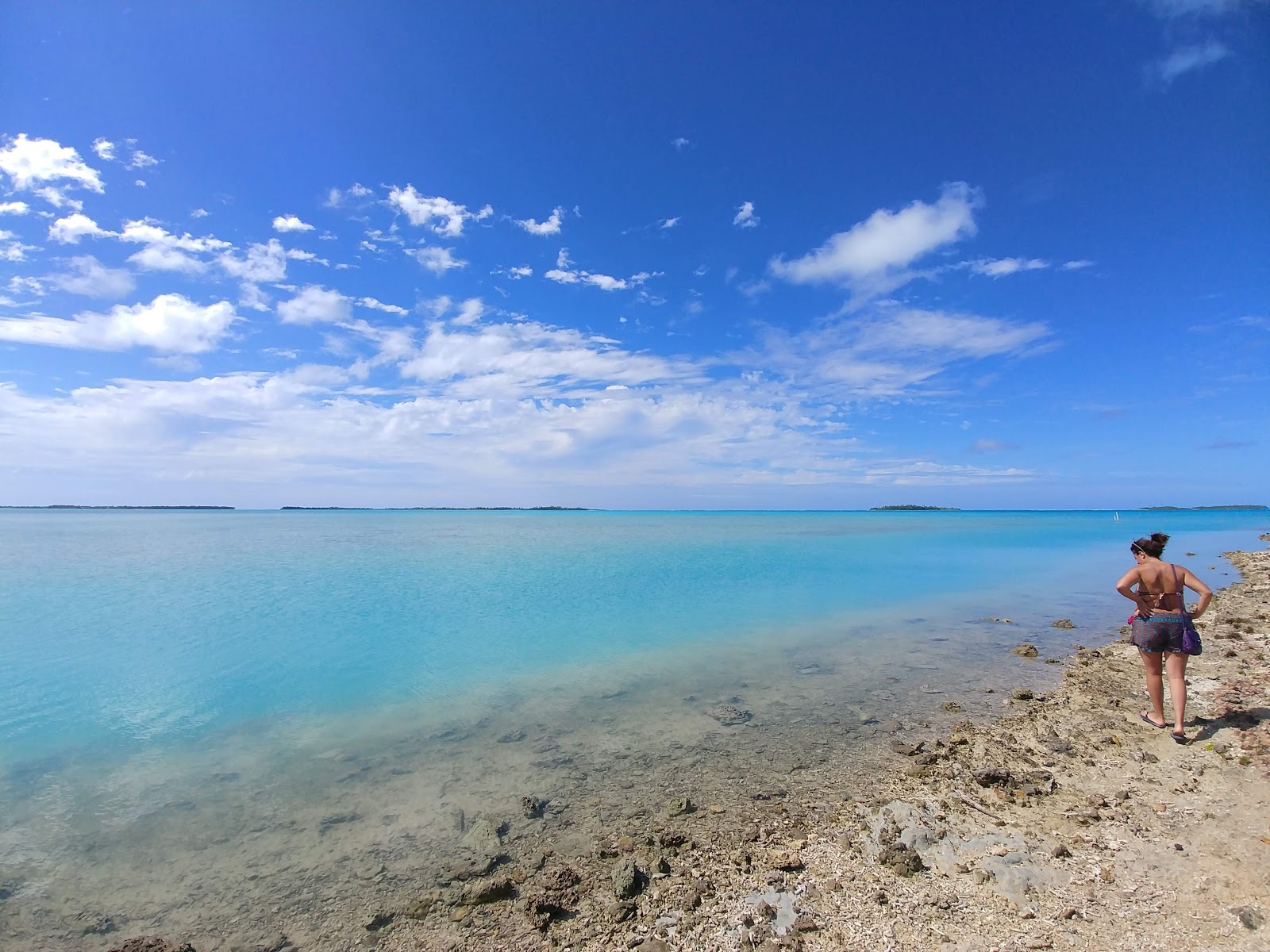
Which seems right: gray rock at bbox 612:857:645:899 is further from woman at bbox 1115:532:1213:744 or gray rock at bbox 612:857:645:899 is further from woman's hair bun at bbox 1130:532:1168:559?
woman's hair bun at bbox 1130:532:1168:559

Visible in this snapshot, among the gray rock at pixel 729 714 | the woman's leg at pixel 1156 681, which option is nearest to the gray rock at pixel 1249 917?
the woman's leg at pixel 1156 681

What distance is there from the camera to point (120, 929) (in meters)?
4.84

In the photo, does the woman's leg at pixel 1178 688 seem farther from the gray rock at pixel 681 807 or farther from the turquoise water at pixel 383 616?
the turquoise water at pixel 383 616

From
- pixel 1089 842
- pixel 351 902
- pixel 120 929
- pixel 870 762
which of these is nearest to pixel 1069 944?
pixel 1089 842

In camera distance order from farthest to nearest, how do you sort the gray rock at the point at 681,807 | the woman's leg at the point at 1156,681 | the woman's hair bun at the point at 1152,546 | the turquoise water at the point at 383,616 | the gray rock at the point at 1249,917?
the turquoise water at the point at 383,616 → the woman's leg at the point at 1156,681 → the woman's hair bun at the point at 1152,546 → the gray rock at the point at 681,807 → the gray rock at the point at 1249,917

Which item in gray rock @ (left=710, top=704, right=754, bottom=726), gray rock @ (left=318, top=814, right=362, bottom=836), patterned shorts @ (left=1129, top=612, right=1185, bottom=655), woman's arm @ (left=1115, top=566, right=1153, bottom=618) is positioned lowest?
gray rock @ (left=318, top=814, right=362, bottom=836)

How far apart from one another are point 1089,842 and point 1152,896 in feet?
2.82

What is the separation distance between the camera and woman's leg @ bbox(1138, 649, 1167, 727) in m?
7.54

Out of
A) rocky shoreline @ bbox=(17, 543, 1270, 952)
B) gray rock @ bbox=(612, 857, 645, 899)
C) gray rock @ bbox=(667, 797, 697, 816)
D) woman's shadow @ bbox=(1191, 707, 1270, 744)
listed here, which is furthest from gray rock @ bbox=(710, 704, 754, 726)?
woman's shadow @ bbox=(1191, 707, 1270, 744)

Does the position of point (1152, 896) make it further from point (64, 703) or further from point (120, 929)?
point (64, 703)

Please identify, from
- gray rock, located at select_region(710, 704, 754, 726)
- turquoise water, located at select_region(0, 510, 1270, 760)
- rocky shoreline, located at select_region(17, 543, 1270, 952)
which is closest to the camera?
rocky shoreline, located at select_region(17, 543, 1270, 952)

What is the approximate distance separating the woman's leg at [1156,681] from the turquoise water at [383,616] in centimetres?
763

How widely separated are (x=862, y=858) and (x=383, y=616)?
18139mm

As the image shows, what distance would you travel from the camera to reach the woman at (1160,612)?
7180 millimetres
